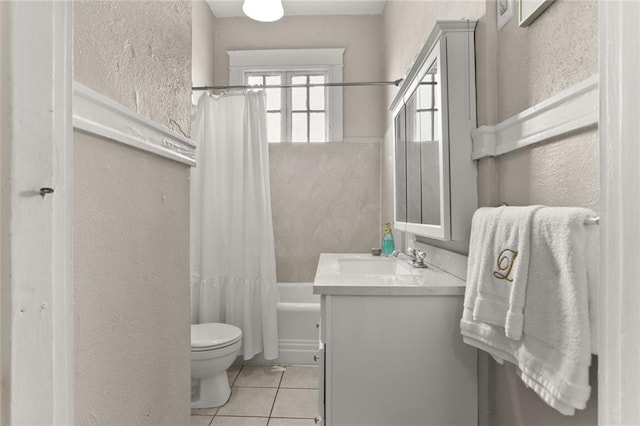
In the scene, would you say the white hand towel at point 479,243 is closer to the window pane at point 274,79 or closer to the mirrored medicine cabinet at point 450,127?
the mirrored medicine cabinet at point 450,127

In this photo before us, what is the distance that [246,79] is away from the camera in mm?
3197

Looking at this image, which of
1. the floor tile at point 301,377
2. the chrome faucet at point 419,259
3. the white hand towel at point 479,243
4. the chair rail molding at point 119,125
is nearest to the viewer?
the chair rail molding at point 119,125

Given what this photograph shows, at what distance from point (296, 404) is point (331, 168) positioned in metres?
1.79

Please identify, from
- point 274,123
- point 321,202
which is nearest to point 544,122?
point 321,202

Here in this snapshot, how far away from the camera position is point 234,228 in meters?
2.52

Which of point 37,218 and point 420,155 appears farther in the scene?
point 420,155

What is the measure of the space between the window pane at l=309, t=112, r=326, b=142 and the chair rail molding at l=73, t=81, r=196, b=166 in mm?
2173

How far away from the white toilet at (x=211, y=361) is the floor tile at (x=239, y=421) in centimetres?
13

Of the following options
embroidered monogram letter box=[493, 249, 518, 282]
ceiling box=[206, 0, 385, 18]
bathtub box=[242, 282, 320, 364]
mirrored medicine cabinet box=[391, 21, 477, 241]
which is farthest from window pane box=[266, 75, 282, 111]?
embroidered monogram letter box=[493, 249, 518, 282]

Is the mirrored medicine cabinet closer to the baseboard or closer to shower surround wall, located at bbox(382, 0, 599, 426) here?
shower surround wall, located at bbox(382, 0, 599, 426)

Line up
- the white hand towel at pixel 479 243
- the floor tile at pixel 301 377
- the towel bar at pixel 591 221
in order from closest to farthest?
the towel bar at pixel 591 221 < the white hand towel at pixel 479 243 < the floor tile at pixel 301 377

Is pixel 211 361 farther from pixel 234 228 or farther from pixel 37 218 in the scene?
pixel 37 218

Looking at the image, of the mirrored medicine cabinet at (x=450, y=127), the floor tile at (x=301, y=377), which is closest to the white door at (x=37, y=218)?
the mirrored medicine cabinet at (x=450, y=127)

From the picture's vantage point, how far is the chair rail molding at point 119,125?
0.62 meters
